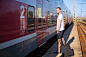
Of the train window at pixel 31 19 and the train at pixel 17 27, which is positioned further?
the train window at pixel 31 19

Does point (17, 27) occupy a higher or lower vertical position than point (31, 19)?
lower

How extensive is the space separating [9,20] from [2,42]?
23.5 inches

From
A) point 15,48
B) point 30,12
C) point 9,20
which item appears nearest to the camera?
point 9,20

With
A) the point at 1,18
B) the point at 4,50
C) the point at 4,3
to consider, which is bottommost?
the point at 4,50

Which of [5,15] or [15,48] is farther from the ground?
[5,15]

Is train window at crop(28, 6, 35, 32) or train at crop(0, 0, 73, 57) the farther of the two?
train window at crop(28, 6, 35, 32)

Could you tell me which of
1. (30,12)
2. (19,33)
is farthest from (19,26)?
(30,12)

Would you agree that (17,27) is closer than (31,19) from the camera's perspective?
Yes

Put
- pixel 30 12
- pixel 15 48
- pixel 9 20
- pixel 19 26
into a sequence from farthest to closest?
pixel 30 12
pixel 19 26
pixel 15 48
pixel 9 20

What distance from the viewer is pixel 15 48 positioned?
3.36 meters

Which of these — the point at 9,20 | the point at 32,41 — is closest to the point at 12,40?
the point at 9,20

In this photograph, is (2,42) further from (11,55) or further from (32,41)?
(32,41)

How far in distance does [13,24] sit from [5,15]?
41 cm

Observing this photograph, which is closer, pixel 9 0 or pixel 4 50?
pixel 4 50
